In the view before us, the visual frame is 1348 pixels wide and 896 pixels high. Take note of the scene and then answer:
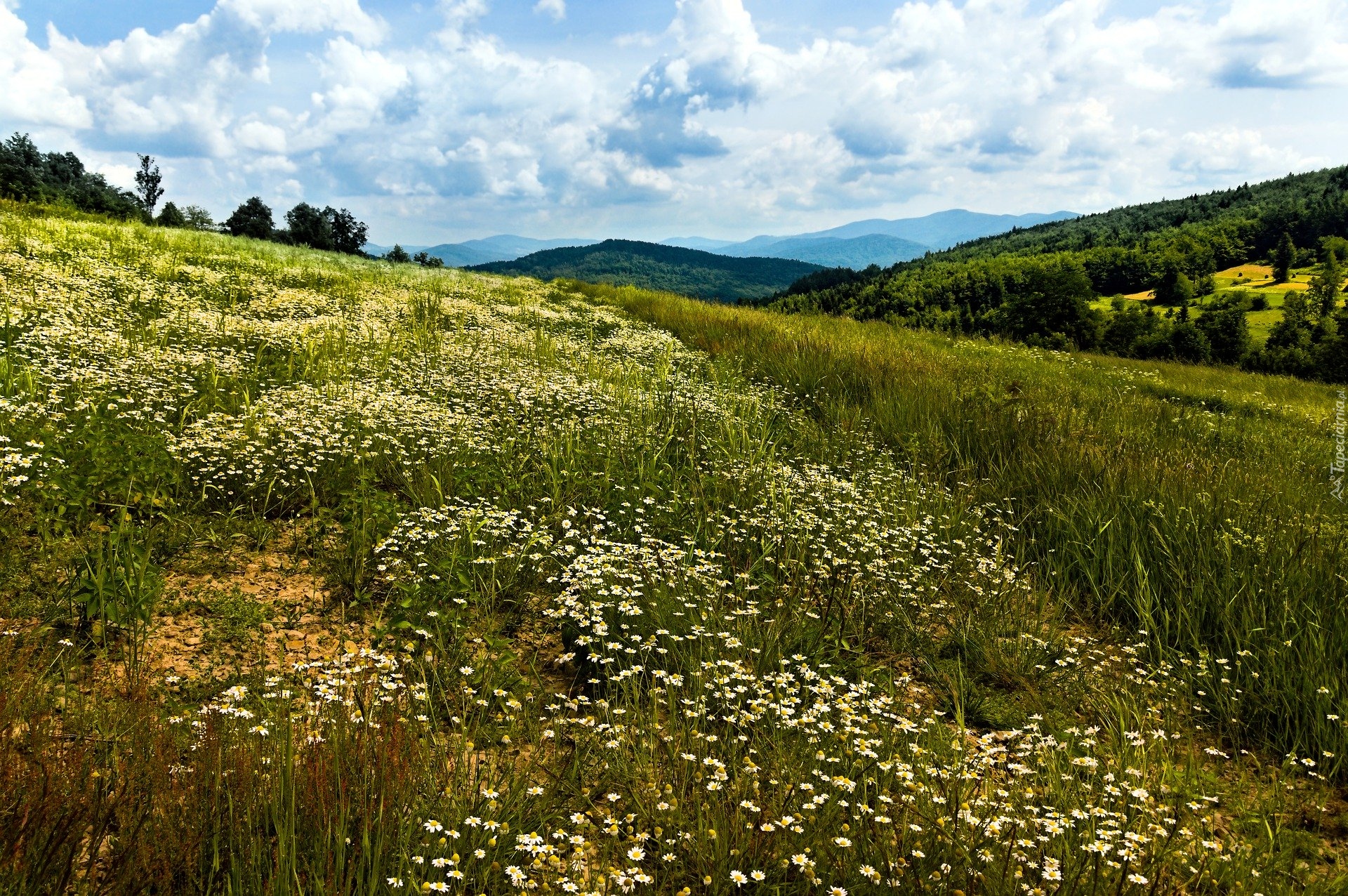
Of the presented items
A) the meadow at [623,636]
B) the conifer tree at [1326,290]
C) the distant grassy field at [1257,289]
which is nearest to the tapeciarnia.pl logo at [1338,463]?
the meadow at [623,636]

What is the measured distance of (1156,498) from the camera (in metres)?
6.03

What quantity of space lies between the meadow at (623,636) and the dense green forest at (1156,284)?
1786 centimetres

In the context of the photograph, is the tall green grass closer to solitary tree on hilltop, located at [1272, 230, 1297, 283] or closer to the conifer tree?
the conifer tree

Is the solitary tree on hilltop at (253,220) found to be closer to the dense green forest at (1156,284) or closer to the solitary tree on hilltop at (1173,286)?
the dense green forest at (1156,284)

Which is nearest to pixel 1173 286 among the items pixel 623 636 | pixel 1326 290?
pixel 1326 290

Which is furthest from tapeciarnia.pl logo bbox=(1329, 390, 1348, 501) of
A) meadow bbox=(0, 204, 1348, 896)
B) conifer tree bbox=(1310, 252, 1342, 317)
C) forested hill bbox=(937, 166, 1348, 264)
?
forested hill bbox=(937, 166, 1348, 264)

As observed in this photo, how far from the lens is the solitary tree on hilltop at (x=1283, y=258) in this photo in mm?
101188

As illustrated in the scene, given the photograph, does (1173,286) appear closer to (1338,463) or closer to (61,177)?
(1338,463)

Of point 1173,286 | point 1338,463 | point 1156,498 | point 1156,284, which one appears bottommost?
point 1338,463

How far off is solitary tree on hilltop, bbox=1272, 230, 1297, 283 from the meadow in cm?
12872

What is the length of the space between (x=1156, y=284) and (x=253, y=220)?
4819 inches

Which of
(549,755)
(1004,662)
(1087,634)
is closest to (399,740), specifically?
(549,755)

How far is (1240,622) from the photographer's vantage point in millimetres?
→ 4520

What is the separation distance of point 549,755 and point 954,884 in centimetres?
177
